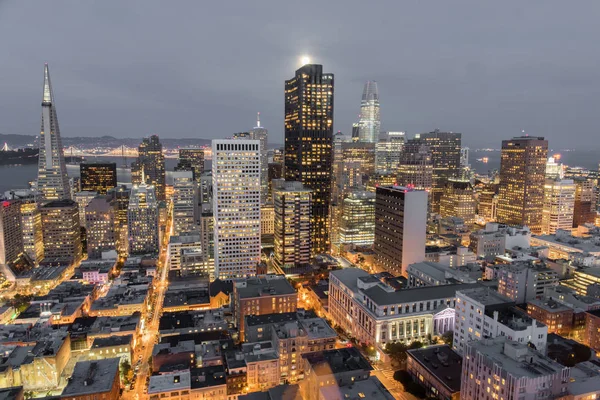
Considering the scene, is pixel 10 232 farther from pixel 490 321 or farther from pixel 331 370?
pixel 490 321

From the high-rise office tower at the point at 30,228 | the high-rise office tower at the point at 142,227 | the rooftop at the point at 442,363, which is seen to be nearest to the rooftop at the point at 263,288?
the rooftop at the point at 442,363

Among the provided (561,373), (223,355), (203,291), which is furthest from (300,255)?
(561,373)

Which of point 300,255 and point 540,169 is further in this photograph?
point 540,169

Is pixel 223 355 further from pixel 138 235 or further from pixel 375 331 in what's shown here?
pixel 138 235

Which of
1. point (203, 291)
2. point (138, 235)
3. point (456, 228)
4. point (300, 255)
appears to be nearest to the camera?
point (203, 291)

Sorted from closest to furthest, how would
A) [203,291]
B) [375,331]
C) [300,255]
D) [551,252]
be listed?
[375,331] < [203,291] < [300,255] < [551,252]

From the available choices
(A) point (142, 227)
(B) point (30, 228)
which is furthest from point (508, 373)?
(B) point (30, 228)

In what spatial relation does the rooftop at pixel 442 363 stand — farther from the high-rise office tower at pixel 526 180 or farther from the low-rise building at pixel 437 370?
the high-rise office tower at pixel 526 180
